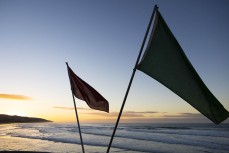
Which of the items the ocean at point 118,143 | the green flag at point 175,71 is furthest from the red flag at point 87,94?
the ocean at point 118,143

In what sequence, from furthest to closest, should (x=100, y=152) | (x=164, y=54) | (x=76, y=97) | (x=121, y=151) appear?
(x=121, y=151) → (x=100, y=152) → (x=76, y=97) → (x=164, y=54)

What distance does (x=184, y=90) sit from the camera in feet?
11.9

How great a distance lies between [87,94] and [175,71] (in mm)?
2961

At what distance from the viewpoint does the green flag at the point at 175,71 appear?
3.45 metres

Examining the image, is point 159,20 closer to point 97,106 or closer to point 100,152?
point 97,106

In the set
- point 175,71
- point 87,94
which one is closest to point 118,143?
point 87,94

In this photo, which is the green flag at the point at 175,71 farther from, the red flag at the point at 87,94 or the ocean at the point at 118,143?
the ocean at the point at 118,143

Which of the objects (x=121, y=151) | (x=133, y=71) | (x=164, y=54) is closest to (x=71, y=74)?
(x=133, y=71)

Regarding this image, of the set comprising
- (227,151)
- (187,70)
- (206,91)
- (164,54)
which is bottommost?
(227,151)

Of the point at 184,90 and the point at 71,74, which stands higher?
the point at 71,74

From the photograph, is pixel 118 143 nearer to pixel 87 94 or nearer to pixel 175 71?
pixel 87 94

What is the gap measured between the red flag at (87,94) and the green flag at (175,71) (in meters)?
2.16

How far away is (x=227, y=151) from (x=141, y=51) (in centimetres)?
2084

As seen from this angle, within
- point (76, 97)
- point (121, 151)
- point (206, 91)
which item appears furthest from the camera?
point (121, 151)
